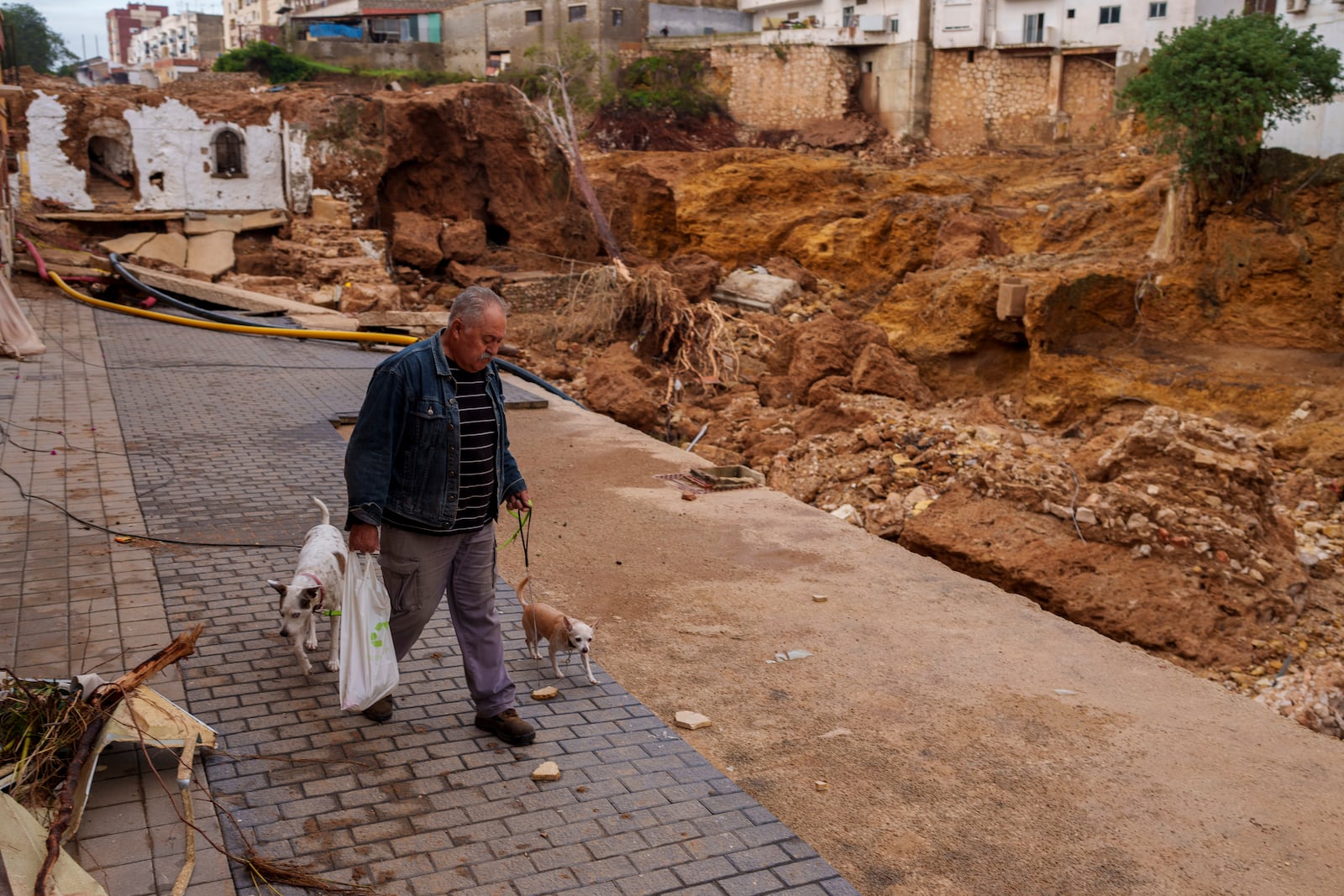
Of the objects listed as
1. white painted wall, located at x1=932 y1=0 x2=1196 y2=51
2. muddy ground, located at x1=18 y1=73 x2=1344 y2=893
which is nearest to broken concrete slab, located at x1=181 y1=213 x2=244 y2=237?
muddy ground, located at x1=18 y1=73 x2=1344 y2=893

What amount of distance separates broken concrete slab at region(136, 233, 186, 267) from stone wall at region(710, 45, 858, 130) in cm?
2386

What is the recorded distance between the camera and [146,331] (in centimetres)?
1463

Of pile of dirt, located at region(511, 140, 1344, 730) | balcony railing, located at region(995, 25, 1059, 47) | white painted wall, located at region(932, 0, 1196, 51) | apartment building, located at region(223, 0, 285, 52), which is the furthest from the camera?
apartment building, located at region(223, 0, 285, 52)

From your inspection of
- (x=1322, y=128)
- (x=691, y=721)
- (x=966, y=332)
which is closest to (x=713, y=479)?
(x=691, y=721)

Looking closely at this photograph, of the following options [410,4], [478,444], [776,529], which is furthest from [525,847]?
[410,4]

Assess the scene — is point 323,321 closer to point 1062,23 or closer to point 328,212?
point 328,212

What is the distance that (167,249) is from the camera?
19891mm

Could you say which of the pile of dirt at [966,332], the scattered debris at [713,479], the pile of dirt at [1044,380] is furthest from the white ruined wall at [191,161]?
the scattered debris at [713,479]

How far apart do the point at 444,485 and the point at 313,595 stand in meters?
1.08

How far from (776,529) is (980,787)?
3.54 m

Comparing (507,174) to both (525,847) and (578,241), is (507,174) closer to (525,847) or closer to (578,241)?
(578,241)

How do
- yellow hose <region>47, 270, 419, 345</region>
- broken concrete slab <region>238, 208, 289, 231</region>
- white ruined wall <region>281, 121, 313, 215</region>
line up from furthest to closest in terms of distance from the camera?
white ruined wall <region>281, 121, 313, 215</region>, broken concrete slab <region>238, 208, 289, 231</region>, yellow hose <region>47, 270, 419, 345</region>

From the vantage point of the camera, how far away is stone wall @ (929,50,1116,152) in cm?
3741

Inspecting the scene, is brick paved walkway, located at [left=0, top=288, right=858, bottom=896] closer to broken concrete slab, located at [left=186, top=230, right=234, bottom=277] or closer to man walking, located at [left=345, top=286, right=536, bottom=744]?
man walking, located at [left=345, top=286, right=536, bottom=744]
